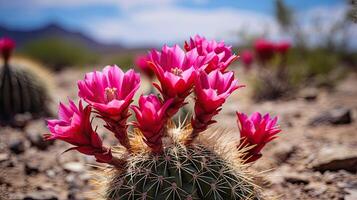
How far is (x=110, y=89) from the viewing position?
1896mm

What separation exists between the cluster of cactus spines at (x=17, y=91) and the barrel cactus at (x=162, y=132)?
4.20 metres

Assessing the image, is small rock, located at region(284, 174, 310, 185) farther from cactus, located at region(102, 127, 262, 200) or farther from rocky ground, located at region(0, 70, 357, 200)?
cactus, located at region(102, 127, 262, 200)

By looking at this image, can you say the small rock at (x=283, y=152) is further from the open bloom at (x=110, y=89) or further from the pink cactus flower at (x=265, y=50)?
the pink cactus flower at (x=265, y=50)

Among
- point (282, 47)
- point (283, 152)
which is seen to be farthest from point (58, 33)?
point (283, 152)

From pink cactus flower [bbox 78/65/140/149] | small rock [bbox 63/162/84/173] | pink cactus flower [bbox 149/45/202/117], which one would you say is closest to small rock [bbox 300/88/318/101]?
small rock [bbox 63/162/84/173]

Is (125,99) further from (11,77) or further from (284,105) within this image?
(284,105)

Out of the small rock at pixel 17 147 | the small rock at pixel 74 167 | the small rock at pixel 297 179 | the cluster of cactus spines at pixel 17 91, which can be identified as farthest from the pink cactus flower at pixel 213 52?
the cluster of cactus spines at pixel 17 91

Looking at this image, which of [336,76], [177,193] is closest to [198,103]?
[177,193]

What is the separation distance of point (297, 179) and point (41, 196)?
1.90m

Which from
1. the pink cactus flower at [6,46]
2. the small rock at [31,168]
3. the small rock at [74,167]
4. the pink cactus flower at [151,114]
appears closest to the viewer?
the pink cactus flower at [151,114]

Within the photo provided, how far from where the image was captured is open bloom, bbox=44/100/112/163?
1.87m

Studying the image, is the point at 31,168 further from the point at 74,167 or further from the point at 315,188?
the point at 315,188

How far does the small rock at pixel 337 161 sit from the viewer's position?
10.7ft

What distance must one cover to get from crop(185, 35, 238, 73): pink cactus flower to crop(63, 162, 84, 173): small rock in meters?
2.09
